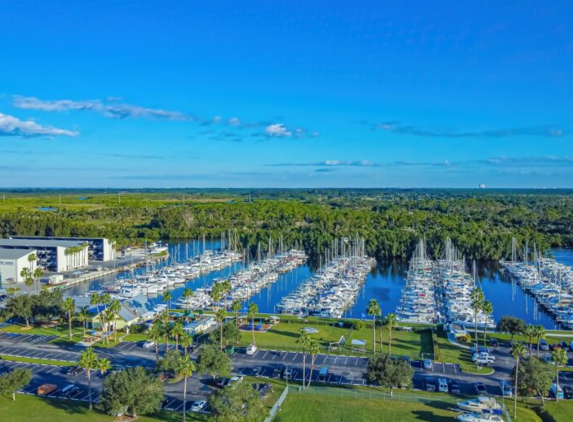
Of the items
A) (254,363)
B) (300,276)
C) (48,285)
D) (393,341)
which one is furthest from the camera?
(300,276)

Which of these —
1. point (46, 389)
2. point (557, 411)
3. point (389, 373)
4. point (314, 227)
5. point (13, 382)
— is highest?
point (314, 227)

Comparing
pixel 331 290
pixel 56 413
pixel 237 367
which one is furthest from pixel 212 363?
pixel 331 290

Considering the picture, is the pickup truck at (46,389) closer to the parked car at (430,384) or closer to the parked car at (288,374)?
the parked car at (288,374)

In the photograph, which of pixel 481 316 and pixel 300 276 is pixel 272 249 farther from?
pixel 481 316

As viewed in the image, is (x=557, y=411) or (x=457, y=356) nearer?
(x=557, y=411)

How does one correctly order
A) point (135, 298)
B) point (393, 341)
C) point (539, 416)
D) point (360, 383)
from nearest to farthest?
point (539, 416) < point (360, 383) < point (393, 341) < point (135, 298)

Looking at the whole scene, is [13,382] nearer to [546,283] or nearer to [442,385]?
[442,385]

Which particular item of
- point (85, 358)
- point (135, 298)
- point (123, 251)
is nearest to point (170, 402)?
point (85, 358)

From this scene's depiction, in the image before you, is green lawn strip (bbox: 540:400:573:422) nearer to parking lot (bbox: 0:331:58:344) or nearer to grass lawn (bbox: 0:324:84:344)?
grass lawn (bbox: 0:324:84:344)

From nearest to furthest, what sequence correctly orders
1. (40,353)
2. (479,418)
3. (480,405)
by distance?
1. (479,418)
2. (480,405)
3. (40,353)
